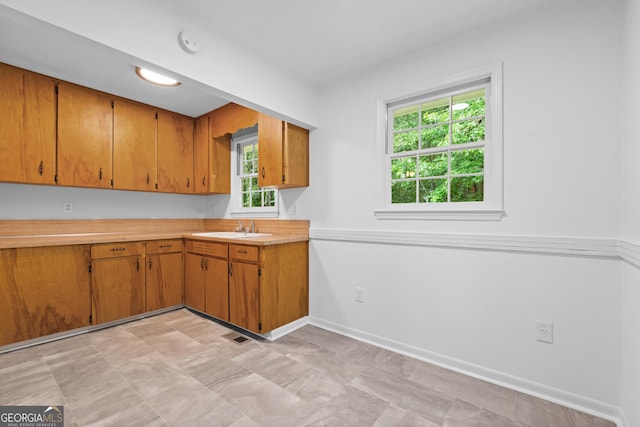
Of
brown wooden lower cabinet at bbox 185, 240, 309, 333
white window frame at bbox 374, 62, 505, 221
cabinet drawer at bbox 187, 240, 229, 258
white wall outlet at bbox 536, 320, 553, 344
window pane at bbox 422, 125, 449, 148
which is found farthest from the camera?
cabinet drawer at bbox 187, 240, 229, 258

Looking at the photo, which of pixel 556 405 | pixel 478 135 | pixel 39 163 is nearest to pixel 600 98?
pixel 478 135

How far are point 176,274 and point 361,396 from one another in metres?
2.57

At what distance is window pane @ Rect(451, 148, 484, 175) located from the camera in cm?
213

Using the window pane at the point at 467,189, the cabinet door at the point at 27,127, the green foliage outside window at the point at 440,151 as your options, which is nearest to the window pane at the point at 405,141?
the green foliage outside window at the point at 440,151

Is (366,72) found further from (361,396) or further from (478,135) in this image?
(361,396)

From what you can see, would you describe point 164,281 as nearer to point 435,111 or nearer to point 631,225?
point 435,111

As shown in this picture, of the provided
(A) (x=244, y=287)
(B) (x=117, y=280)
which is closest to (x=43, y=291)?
(B) (x=117, y=280)

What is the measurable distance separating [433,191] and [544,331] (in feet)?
3.90

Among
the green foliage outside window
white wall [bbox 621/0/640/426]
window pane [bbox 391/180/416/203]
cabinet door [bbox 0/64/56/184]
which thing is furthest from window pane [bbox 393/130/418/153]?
cabinet door [bbox 0/64/56/184]

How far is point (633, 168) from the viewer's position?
54.8 inches

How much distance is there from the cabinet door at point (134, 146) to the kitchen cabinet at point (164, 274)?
0.79 metres

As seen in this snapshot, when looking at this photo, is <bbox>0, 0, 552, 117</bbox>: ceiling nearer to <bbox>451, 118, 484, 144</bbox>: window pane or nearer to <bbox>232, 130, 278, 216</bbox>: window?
<bbox>451, 118, 484, 144</bbox>: window pane

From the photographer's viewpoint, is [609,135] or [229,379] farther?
[229,379]

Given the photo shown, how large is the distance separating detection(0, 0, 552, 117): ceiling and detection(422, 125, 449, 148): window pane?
2.17 ft
